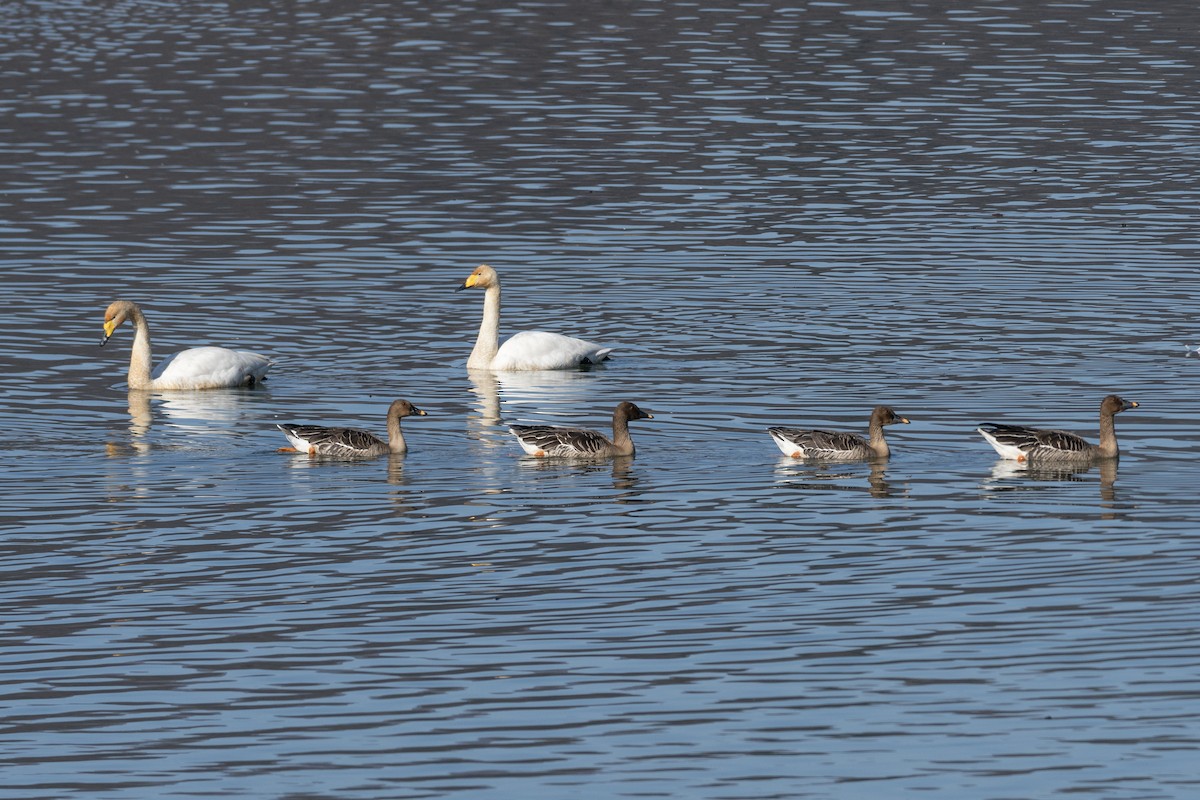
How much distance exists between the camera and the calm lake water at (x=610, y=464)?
14289mm

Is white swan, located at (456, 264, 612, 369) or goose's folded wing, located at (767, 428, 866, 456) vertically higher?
goose's folded wing, located at (767, 428, 866, 456)

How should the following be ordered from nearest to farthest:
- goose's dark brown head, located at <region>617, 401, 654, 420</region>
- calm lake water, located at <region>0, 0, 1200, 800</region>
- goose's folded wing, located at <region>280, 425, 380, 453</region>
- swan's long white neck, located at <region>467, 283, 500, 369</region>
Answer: calm lake water, located at <region>0, 0, 1200, 800</region>, goose's folded wing, located at <region>280, 425, 380, 453</region>, goose's dark brown head, located at <region>617, 401, 654, 420</region>, swan's long white neck, located at <region>467, 283, 500, 369</region>

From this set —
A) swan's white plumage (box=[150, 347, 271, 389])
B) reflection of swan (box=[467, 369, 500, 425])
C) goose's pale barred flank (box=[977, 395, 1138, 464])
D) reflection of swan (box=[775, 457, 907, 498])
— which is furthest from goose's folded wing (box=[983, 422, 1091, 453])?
swan's white plumage (box=[150, 347, 271, 389])

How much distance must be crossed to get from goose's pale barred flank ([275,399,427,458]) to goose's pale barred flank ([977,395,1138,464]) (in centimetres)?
570

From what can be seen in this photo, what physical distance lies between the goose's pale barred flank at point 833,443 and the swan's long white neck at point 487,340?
695cm

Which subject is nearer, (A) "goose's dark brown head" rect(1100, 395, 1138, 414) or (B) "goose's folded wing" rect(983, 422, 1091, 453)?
(B) "goose's folded wing" rect(983, 422, 1091, 453)

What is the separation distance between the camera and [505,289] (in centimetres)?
3362

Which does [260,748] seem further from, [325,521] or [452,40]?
[452,40]

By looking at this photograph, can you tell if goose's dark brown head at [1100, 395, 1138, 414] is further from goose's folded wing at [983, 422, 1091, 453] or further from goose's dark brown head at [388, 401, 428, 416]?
goose's dark brown head at [388, 401, 428, 416]

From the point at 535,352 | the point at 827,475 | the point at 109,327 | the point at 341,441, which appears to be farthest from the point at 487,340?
the point at 827,475

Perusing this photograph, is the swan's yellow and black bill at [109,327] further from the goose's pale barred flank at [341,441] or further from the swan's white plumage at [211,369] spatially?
the goose's pale barred flank at [341,441]

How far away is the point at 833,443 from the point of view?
22.0 m

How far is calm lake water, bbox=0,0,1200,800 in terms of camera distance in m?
14.3

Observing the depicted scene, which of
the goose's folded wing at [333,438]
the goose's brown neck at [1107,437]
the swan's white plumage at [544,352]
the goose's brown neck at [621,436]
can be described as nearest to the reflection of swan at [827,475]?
the goose's brown neck at [621,436]
